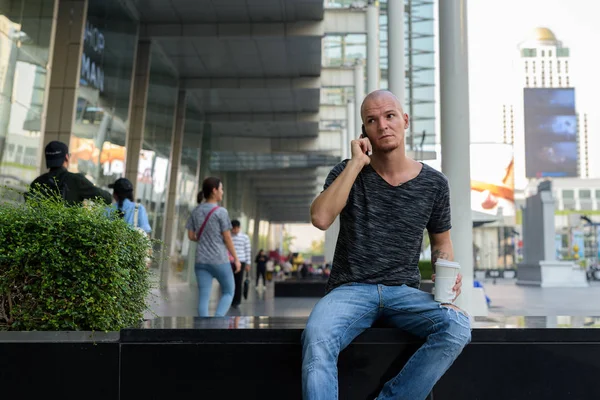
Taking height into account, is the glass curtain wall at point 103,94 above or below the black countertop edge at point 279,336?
above

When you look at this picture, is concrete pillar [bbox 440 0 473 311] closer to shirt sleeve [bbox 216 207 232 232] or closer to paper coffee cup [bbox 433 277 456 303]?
shirt sleeve [bbox 216 207 232 232]

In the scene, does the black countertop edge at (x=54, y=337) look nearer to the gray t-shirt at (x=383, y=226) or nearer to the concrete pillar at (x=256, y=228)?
the gray t-shirt at (x=383, y=226)

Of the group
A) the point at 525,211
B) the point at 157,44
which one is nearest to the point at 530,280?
the point at 525,211

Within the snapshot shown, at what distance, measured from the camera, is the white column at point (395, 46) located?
1497cm

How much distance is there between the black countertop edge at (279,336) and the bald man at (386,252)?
0.85 feet

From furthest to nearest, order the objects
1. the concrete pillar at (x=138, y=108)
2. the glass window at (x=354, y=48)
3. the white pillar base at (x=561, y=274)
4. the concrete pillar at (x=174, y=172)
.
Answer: the white pillar base at (x=561, y=274)
the glass window at (x=354, y=48)
the concrete pillar at (x=174, y=172)
the concrete pillar at (x=138, y=108)

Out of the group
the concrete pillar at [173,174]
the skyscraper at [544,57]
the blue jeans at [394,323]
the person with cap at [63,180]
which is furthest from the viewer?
the skyscraper at [544,57]

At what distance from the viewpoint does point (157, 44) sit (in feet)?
76.0

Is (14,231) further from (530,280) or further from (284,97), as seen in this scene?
(530,280)

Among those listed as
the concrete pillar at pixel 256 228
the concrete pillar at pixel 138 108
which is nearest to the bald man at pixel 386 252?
the concrete pillar at pixel 138 108

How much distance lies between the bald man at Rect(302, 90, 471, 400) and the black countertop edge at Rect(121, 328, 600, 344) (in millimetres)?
258

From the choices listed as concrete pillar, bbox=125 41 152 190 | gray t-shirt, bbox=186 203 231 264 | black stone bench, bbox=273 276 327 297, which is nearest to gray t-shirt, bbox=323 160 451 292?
gray t-shirt, bbox=186 203 231 264

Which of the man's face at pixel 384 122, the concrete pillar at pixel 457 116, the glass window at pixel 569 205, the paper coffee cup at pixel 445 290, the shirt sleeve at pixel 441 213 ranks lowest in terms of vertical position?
the paper coffee cup at pixel 445 290

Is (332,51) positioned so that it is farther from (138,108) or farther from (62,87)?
(62,87)
